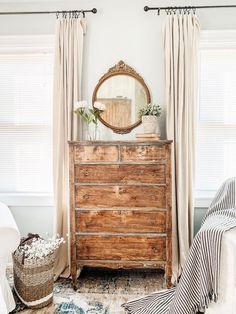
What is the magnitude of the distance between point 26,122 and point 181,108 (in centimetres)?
169

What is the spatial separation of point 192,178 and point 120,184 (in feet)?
2.74

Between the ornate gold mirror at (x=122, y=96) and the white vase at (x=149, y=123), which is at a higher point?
the ornate gold mirror at (x=122, y=96)

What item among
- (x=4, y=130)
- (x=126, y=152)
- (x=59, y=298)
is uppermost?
(x=4, y=130)

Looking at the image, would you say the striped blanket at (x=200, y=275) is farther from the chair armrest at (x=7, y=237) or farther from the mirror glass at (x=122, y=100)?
the mirror glass at (x=122, y=100)

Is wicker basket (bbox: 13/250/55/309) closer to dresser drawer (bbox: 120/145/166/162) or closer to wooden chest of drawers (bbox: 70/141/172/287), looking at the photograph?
wooden chest of drawers (bbox: 70/141/172/287)

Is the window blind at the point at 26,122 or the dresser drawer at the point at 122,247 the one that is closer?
the dresser drawer at the point at 122,247

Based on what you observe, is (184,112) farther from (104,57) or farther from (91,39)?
(91,39)

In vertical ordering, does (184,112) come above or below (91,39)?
below

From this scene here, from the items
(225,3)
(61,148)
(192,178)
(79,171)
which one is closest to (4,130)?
(61,148)

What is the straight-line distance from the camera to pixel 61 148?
3.33 meters

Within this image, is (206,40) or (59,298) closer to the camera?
(59,298)

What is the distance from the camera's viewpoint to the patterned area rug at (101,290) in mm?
2596

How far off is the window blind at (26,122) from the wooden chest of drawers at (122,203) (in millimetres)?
896

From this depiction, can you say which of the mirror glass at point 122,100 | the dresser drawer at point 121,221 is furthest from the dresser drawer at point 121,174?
the mirror glass at point 122,100
